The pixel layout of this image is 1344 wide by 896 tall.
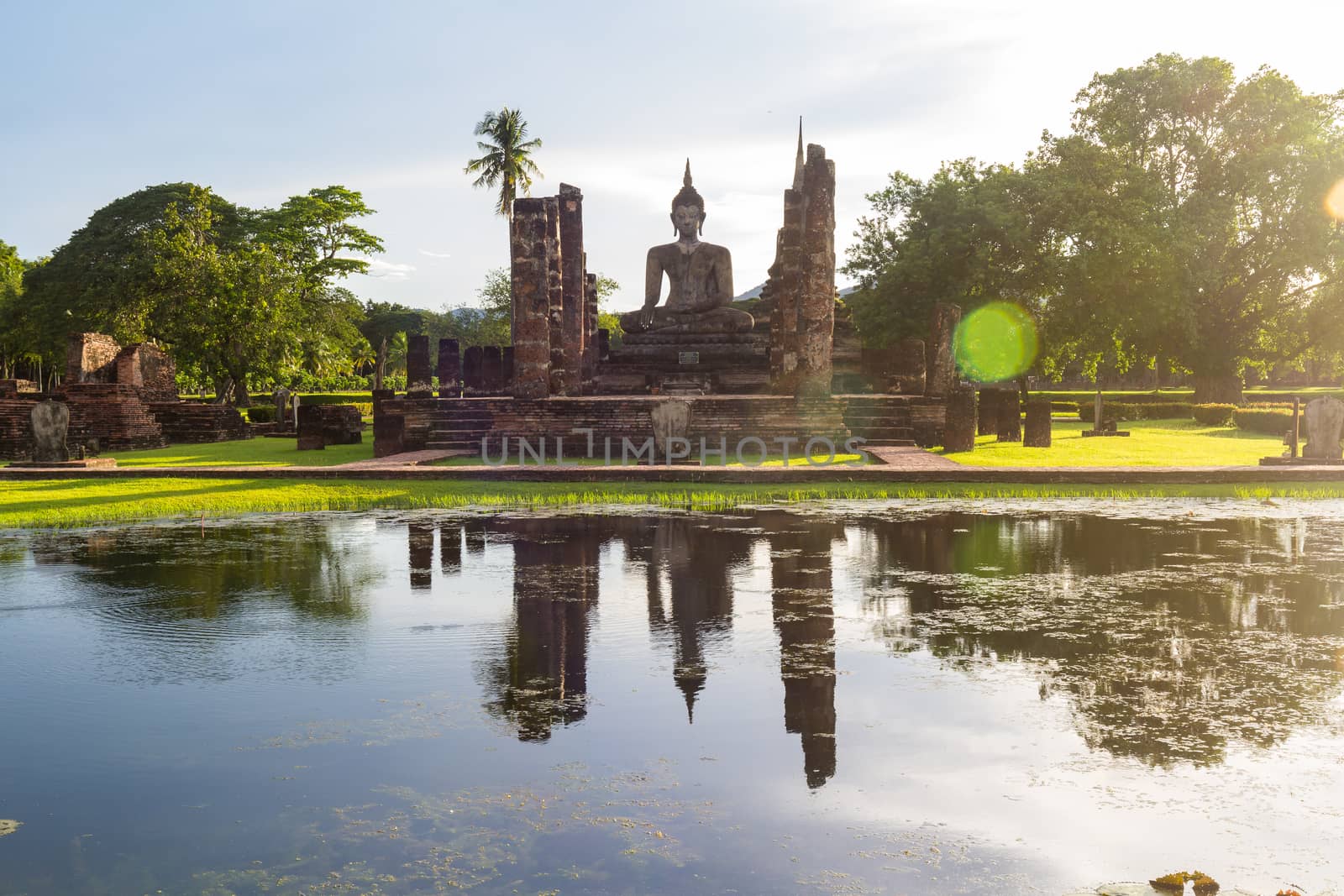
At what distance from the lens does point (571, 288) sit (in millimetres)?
26062

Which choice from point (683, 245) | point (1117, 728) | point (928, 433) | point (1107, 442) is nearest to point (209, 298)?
point (683, 245)

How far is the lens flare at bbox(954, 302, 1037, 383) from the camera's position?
3531 centimetres

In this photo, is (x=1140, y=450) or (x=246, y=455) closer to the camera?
Result: (x=1140, y=450)

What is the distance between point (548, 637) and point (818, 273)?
15.5 meters

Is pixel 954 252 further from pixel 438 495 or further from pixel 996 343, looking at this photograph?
pixel 438 495

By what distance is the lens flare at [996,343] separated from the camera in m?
35.3

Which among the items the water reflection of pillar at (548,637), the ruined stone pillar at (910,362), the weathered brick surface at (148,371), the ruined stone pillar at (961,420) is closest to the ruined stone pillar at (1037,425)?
the ruined stone pillar at (961,420)

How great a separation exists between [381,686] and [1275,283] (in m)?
36.4

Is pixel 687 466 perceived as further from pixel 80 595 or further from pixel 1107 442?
pixel 1107 442

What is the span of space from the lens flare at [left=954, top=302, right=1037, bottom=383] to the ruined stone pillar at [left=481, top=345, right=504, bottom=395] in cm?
1410

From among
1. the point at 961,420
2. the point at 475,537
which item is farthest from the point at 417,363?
the point at 475,537

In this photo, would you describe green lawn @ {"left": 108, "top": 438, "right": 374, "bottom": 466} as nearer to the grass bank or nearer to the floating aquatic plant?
the grass bank

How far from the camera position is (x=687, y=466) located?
1446 centimetres

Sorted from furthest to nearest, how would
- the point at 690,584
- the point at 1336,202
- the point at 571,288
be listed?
the point at 1336,202
the point at 571,288
the point at 690,584
